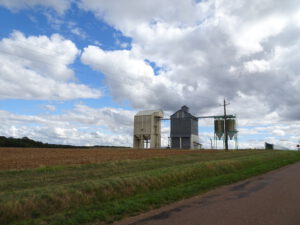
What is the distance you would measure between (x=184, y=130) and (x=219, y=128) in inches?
323

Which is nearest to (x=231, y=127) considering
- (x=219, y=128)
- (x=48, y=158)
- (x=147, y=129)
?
(x=219, y=128)

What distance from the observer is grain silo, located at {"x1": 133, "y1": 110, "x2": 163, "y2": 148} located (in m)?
63.6

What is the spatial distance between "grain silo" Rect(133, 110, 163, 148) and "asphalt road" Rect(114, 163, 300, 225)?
5340cm

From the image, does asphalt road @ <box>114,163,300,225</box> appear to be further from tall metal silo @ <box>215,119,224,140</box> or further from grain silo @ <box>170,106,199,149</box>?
tall metal silo @ <box>215,119,224,140</box>

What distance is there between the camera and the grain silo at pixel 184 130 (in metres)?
64.6

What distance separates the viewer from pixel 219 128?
64625 mm

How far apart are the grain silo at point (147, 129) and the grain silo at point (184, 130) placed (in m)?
3.79

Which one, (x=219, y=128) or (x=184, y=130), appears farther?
(x=184, y=130)

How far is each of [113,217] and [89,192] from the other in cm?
271

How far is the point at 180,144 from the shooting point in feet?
216

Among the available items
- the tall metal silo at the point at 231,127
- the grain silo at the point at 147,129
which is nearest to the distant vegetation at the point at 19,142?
the grain silo at the point at 147,129

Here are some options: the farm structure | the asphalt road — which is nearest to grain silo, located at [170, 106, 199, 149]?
the farm structure

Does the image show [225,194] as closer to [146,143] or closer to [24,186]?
[24,186]

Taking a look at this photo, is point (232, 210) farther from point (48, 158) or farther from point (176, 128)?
point (176, 128)
